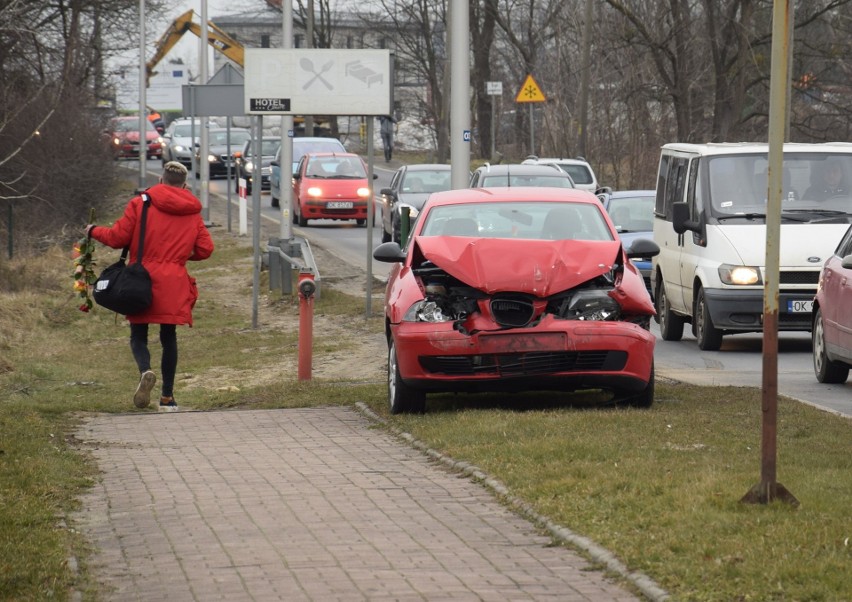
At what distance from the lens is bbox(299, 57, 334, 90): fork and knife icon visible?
18656mm

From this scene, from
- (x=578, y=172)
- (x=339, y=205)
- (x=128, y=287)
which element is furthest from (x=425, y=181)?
(x=128, y=287)

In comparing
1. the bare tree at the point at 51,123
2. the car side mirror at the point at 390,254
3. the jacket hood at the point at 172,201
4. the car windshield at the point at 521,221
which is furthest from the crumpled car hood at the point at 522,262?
the bare tree at the point at 51,123

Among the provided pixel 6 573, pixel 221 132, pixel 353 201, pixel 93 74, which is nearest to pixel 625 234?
pixel 353 201

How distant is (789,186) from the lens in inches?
642

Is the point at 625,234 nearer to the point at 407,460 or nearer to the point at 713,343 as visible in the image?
the point at 713,343

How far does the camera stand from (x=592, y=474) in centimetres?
786

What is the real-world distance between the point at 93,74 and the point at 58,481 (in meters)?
34.5

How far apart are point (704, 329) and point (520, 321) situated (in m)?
6.09

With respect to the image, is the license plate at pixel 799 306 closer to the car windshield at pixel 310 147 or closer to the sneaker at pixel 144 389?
the sneaker at pixel 144 389

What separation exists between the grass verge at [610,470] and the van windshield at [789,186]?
154 inches

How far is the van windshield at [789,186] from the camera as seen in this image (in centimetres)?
1602

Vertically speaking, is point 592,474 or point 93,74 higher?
point 93,74

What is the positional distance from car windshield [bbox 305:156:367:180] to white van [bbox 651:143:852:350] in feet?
65.3

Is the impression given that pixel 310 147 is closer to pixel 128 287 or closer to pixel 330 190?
pixel 330 190
